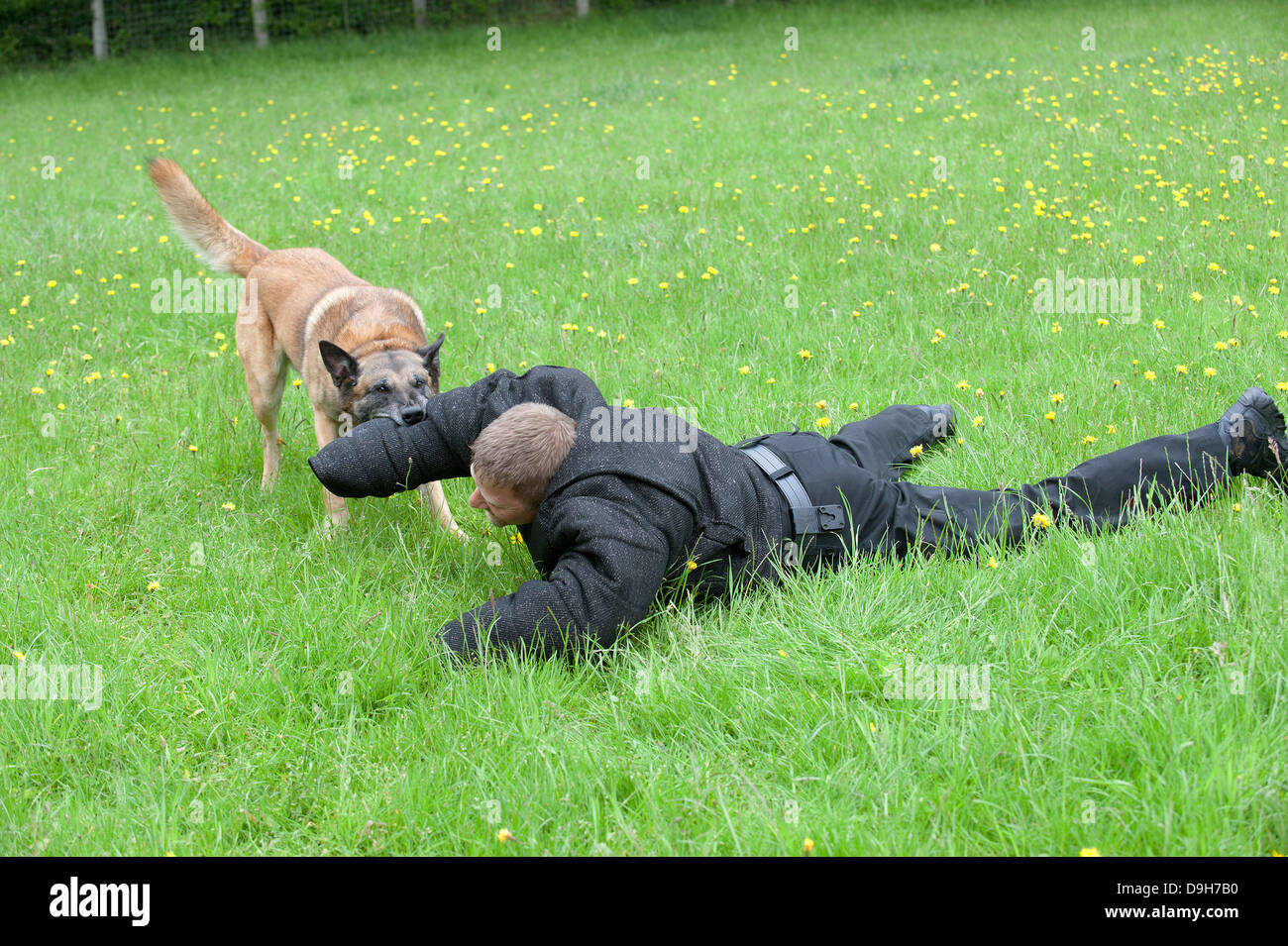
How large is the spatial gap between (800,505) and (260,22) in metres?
21.9

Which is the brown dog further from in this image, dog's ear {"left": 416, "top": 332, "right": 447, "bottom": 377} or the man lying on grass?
the man lying on grass

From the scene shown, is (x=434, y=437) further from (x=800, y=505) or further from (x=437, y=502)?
(x=800, y=505)

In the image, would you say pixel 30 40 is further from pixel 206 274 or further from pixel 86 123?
pixel 206 274

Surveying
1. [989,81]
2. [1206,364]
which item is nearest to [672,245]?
[1206,364]

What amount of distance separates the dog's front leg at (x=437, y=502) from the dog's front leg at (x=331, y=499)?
1.08 feet

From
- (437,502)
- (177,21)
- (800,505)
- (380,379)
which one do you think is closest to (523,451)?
(800,505)

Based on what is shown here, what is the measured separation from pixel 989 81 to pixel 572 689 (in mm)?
10697

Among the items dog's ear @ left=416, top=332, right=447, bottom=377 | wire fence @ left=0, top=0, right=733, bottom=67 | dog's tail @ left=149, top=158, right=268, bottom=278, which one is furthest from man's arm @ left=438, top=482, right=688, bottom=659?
wire fence @ left=0, top=0, right=733, bottom=67

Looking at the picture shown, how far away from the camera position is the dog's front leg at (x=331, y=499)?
3947mm

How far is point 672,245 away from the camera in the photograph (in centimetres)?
679

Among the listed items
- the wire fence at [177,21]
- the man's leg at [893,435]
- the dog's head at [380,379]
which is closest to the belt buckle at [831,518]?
the man's leg at [893,435]

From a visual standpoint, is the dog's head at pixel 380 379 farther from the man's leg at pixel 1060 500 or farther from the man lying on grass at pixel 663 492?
the man's leg at pixel 1060 500

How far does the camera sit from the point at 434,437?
3504 millimetres

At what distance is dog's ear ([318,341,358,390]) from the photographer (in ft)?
13.1
